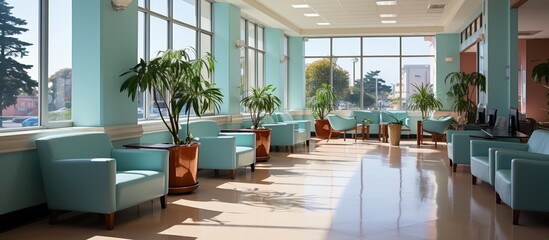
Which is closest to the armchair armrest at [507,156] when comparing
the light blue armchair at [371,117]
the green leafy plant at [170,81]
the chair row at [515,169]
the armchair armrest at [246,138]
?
the chair row at [515,169]

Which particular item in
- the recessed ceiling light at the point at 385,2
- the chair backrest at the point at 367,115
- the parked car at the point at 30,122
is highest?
the recessed ceiling light at the point at 385,2

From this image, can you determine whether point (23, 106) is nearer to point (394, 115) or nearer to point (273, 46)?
point (273, 46)

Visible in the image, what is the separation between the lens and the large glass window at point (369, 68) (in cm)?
1612

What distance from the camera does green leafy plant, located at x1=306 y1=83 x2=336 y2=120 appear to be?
49.4 ft

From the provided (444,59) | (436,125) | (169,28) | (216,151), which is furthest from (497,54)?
(169,28)

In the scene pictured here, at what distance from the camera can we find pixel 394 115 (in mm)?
15398

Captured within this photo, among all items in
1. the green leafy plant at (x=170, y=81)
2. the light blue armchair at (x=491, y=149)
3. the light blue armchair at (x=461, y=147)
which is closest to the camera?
the green leafy plant at (x=170, y=81)

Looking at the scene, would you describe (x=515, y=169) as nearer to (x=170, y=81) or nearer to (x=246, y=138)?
(x=170, y=81)

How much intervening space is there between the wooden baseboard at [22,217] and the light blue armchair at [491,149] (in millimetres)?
4991

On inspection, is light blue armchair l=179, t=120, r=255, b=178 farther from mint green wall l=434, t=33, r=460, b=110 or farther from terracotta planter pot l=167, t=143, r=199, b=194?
mint green wall l=434, t=33, r=460, b=110

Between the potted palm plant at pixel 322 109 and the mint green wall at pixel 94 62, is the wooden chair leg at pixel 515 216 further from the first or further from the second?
the potted palm plant at pixel 322 109

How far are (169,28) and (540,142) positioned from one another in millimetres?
5692

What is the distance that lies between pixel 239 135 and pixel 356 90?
870 centimetres

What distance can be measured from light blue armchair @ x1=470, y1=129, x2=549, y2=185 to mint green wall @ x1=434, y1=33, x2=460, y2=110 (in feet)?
26.7
